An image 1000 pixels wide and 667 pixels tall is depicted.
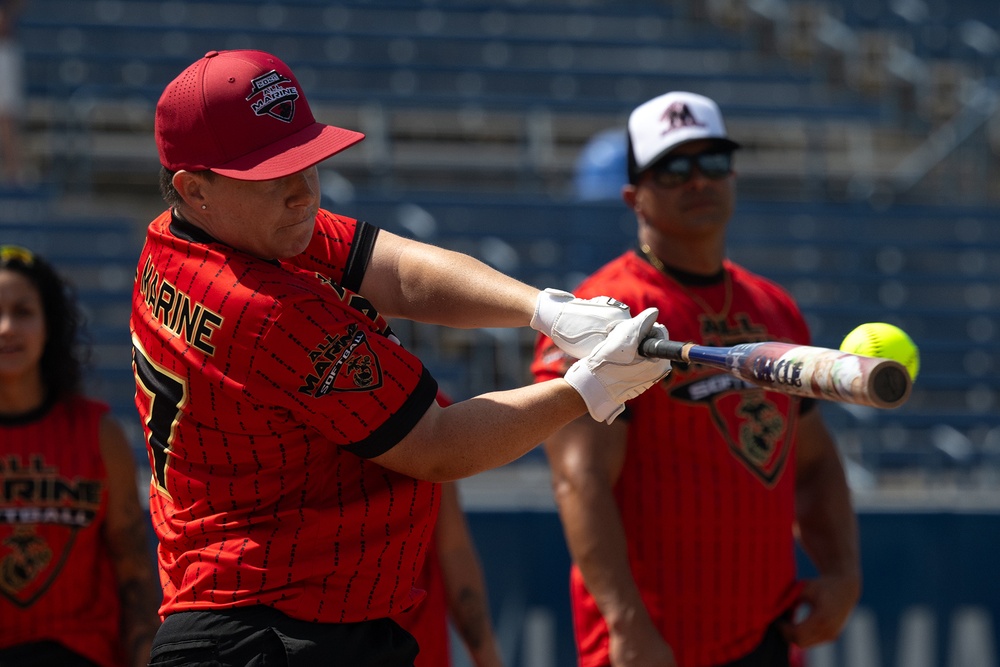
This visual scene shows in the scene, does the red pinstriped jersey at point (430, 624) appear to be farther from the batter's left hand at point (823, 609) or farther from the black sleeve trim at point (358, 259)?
the batter's left hand at point (823, 609)

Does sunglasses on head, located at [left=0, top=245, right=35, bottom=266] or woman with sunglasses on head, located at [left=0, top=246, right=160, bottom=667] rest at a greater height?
sunglasses on head, located at [left=0, top=245, right=35, bottom=266]

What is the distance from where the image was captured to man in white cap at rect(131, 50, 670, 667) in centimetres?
224

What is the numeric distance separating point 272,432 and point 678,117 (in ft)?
5.58

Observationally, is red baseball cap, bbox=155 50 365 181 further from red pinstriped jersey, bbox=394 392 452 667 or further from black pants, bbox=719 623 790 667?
black pants, bbox=719 623 790 667

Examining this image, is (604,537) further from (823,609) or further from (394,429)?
(394,429)

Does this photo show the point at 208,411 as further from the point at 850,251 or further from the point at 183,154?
the point at 850,251

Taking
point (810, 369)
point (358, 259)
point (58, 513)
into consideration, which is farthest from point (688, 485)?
point (58, 513)

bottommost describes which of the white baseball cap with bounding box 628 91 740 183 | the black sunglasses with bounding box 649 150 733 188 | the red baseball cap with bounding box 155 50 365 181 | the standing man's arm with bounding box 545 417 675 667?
the standing man's arm with bounding box 545 417 675 667

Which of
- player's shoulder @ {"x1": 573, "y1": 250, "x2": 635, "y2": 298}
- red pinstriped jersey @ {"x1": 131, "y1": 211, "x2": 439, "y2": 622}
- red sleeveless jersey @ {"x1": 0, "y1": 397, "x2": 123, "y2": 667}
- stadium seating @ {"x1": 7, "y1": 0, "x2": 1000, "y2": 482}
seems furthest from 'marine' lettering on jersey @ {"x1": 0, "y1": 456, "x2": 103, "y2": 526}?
stadium seating @ {"x1": 7, "y1": 0, "x2": 1000, "y2": 482}

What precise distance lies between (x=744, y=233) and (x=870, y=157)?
197cm

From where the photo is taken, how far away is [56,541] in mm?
3408

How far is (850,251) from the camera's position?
9258mm

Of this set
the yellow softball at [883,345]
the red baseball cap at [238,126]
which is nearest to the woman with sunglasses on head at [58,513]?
the red baseball cap at [238,126]

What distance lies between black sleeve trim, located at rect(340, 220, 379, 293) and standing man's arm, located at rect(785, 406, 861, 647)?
149 cm
